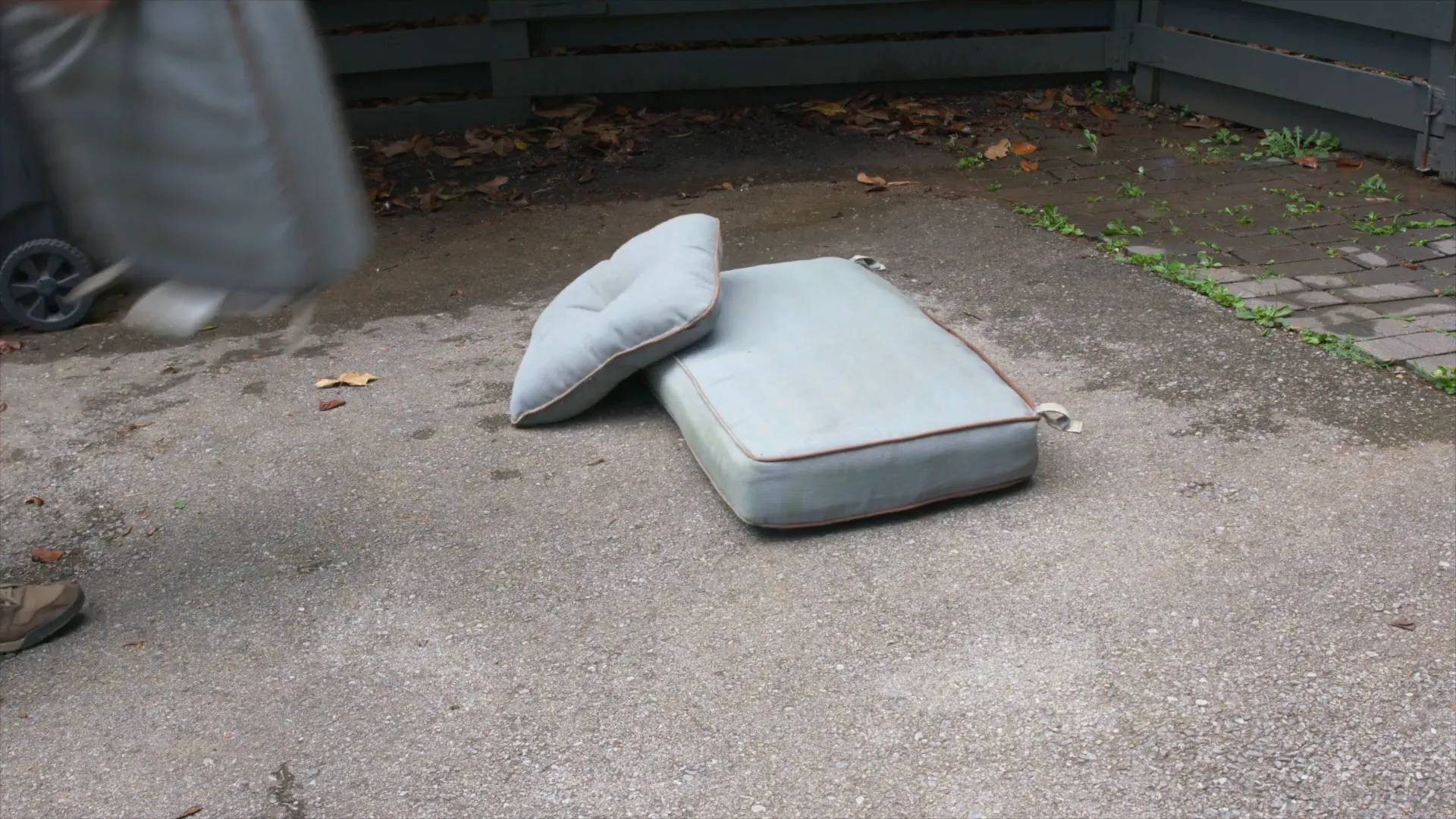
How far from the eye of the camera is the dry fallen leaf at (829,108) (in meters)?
6.85

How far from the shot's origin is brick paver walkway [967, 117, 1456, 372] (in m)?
4.02

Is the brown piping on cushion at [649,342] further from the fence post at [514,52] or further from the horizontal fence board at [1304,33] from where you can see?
the horizontal fence board at [1304,33]

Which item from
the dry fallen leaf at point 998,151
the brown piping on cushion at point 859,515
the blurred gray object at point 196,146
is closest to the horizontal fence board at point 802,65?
the dry fallen leaf at point 998,151

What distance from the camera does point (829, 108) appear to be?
22.6 feet

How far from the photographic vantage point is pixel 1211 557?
2.80 metres

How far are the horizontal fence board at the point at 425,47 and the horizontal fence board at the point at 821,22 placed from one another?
0.61ft

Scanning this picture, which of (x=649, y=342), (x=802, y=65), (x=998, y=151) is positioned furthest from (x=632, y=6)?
(x=649, y=342)

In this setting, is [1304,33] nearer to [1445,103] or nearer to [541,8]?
[1445,103]

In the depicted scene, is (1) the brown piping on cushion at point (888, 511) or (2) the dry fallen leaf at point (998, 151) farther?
(2) the dry fallen leaf at point (998, 151)

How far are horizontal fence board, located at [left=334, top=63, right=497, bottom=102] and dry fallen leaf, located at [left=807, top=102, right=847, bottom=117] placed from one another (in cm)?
174

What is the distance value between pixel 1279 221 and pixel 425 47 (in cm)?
417

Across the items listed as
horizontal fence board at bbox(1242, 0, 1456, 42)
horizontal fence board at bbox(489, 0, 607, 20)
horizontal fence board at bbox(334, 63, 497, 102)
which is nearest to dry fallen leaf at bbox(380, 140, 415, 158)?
horizontal fence board at bbox(334, 63, 497, 102)

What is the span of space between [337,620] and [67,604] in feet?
2.01

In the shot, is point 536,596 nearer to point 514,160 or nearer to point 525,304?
point 525,304
